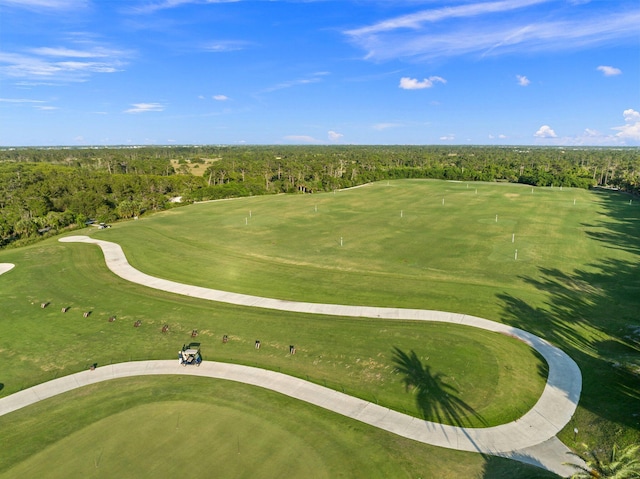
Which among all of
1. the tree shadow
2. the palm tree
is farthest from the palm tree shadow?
the tree shadow

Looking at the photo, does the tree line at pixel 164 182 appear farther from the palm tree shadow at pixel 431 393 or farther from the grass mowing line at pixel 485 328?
the palm tree shadow at pixel 431 393

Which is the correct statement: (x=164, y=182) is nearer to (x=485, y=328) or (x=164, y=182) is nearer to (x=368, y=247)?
(x=368, y=247)

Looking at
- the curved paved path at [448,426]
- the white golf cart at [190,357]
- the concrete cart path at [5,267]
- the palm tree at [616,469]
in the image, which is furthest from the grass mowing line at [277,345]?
the concrete cart path at [5,267]

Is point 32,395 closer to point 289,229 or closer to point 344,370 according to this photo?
point 344,370

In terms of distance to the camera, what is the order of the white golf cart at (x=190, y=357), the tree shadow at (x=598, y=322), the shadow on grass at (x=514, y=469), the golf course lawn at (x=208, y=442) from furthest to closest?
the white golf cart at (x=190, y=357) → the tree shadow at (x=598, y=322) → the golf course lawn at (x=208, y=442) → the shadow on grass at (x=514, y=469)

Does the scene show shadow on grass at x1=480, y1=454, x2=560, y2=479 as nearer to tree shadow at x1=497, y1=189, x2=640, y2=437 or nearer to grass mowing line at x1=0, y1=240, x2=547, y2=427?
grass mowing line at x1=0, y1=240, x2=547, y2=427

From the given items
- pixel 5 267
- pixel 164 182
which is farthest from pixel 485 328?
pixel 164 182
